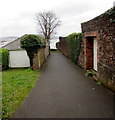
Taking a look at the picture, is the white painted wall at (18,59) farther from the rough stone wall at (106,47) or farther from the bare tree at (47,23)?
the bare tree at (47,23)

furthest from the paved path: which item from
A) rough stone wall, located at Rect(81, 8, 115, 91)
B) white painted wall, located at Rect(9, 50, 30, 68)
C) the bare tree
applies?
the bare tree

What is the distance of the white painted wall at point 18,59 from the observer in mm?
12078

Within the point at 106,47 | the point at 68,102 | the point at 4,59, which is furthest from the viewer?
the point at 4,59

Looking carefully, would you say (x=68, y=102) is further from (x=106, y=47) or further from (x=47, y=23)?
(x=47, y=23)

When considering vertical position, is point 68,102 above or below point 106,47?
below

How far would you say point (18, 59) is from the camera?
1219 centimetres

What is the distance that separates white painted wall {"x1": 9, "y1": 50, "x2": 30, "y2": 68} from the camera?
39.6 feet

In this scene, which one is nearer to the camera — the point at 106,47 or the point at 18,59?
the point at 106,47

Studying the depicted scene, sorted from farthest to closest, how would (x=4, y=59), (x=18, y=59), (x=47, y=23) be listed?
1. (x=47, y=23)
2. (x=18, y=59)
3. (x=4, y=59)

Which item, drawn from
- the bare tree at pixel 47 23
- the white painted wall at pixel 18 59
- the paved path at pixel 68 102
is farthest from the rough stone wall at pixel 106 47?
the bare tree at pixel 47 23

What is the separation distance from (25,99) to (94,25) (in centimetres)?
526

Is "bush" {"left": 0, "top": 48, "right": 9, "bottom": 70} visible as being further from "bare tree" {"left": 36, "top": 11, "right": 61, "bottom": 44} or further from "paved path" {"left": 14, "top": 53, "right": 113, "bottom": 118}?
"bare tree" {"left": 36, "top": 11, "right": 61, "bottom": 44}

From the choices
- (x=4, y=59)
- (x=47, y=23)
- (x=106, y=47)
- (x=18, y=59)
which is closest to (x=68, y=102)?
(x=106, y=47)

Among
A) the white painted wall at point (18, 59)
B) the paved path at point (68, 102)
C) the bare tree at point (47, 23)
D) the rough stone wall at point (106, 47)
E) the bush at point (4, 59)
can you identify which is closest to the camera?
the paved path at point (68, 102)
